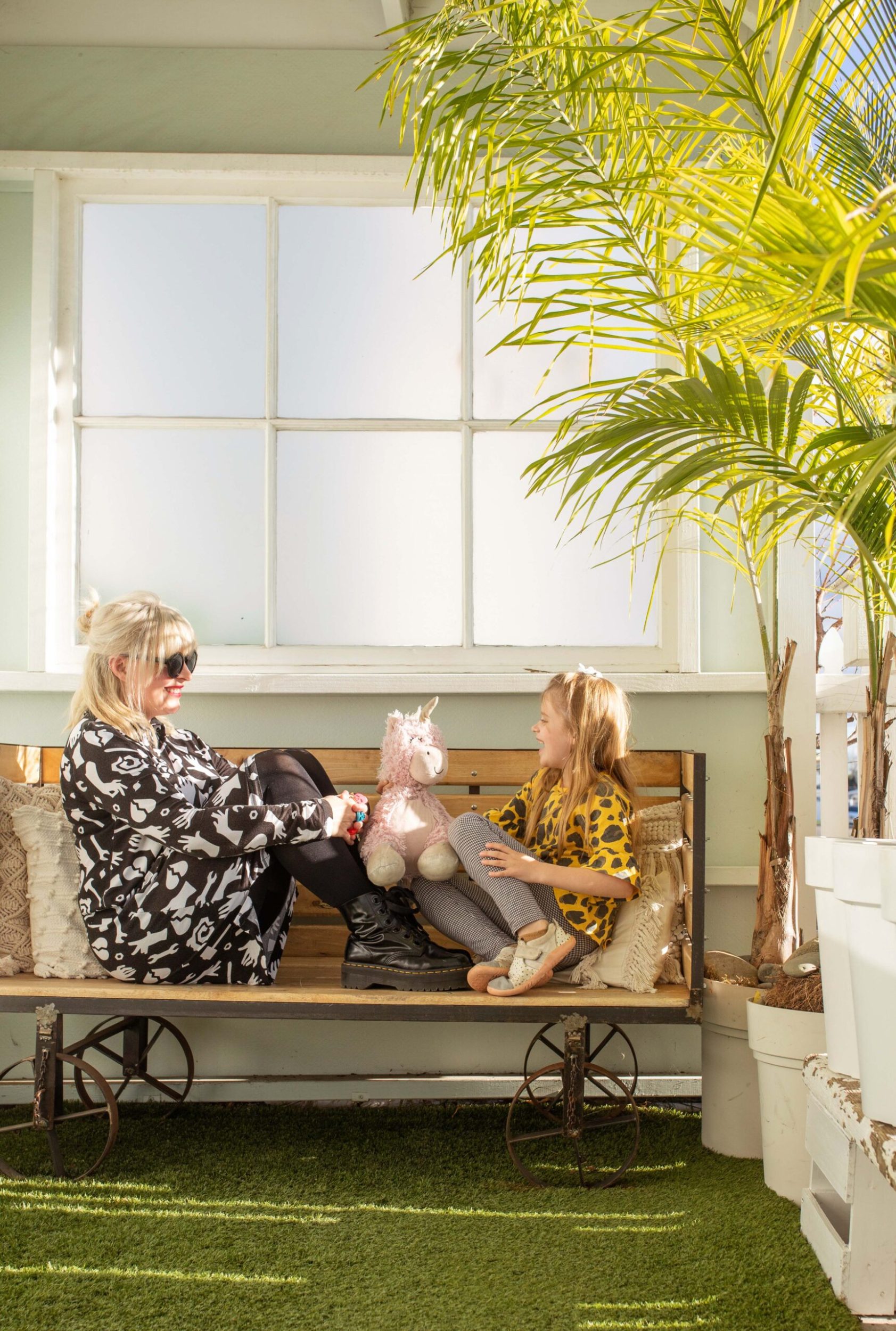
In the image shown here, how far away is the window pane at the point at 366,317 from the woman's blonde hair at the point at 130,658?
98cm

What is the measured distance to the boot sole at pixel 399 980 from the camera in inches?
89.8

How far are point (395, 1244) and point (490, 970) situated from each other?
552 mm

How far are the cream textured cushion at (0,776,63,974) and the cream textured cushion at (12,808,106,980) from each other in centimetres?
2

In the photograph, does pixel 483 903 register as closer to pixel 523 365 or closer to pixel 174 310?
pixel 523 365

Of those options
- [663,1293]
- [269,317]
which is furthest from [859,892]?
[269,317]

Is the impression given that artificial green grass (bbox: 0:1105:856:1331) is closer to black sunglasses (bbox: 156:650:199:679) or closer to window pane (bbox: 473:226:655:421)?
black sunglasses (bbox: 156:650:199:679)

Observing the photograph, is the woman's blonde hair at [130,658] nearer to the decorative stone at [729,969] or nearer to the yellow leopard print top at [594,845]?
the yellow leopard print top at [594,845]

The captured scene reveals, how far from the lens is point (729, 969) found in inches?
98.3

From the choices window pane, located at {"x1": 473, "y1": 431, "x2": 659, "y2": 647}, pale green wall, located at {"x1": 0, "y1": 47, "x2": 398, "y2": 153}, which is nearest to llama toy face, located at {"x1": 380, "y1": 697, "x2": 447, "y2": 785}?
window pane, located at {"x1": 473, "y1": 431, "x2": 659, "y2": 647}

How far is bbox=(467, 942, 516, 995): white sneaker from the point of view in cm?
227

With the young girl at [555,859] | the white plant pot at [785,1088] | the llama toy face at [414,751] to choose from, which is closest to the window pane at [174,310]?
the llama toy face at [414,751]

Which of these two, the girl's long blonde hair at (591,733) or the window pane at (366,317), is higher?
the window pane at (366,317)

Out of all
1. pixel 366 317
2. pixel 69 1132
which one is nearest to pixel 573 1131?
pixel 69 1132

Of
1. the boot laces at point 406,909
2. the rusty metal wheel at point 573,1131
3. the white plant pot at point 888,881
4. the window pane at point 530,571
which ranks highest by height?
the window pane at point 530,571
